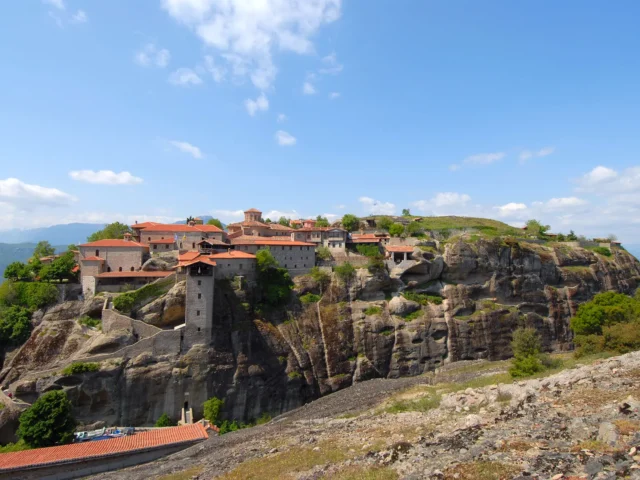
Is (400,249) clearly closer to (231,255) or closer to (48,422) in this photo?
(231,255)

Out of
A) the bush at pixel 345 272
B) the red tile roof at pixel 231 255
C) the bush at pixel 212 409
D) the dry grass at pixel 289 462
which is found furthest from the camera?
the bush at pixel 345 272

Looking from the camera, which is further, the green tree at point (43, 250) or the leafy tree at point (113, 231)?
the leafy tree at point (113, 231)

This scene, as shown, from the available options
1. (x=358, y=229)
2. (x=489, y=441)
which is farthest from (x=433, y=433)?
(x=358, y=229)

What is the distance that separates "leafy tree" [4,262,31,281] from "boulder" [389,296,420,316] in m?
39.6

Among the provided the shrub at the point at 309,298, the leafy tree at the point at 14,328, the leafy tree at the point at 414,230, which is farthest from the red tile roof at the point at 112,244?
the leafy tree at the point at 414,230

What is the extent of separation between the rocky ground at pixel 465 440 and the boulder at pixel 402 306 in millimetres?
22870

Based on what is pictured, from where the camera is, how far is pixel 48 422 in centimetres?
2597

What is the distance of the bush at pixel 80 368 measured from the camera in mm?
29870

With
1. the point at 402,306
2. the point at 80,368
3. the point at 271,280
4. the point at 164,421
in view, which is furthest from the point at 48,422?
the point at 402,306

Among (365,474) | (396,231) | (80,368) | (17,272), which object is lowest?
(80,368)

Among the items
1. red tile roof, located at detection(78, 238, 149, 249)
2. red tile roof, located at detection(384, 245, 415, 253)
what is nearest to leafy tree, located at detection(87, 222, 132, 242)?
red tile roof, located at detection(78, 238, 149, 249)

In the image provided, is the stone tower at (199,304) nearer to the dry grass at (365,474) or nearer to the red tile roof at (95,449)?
the red tile roof at (95,449)

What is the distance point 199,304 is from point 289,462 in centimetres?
2254

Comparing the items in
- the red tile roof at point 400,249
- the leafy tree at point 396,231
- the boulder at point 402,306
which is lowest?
the boulder at point 402,306
